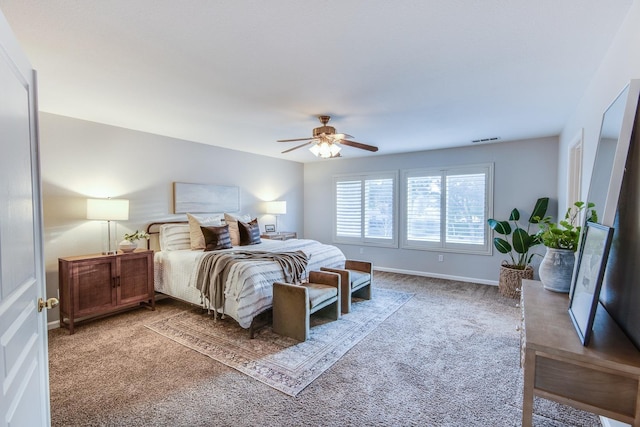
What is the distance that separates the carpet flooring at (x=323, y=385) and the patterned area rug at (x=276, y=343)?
86 millimetres

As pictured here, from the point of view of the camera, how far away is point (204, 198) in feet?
16.4

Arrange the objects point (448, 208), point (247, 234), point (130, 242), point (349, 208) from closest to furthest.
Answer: point (130, 242)
point (247, 234)
point (448, 208)
point (349, 208)

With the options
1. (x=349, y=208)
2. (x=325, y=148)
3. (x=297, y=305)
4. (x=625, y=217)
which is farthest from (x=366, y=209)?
(x=625, y=217)

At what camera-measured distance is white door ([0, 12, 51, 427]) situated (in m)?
0.99

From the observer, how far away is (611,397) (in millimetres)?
A: 1086

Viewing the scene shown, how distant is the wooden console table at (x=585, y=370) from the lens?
1.05 m

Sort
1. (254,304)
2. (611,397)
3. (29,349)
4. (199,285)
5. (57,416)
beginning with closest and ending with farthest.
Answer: (611,397)
(29,349)
(57,416)
(254,304)
(199,285)

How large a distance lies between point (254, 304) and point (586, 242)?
2.68 metres

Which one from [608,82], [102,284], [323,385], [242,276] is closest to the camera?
[608,82]

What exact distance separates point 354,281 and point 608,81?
10.0ft

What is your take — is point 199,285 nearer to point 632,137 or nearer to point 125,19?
point 125,19

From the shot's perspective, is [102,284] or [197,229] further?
[197,229]

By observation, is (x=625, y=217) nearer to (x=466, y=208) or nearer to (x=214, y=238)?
(x=214, y=238)

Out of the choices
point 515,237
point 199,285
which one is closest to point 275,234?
point 199,285
